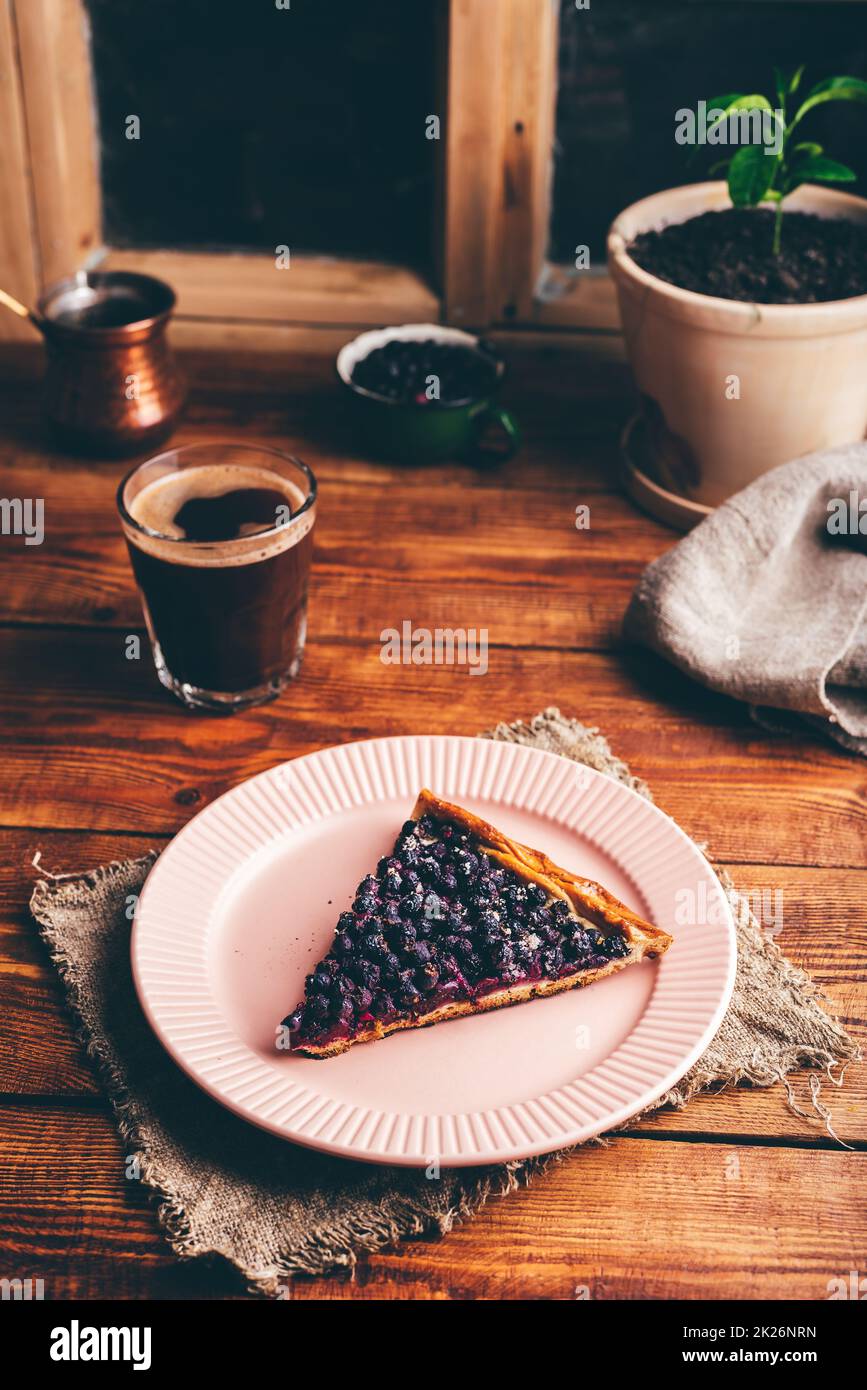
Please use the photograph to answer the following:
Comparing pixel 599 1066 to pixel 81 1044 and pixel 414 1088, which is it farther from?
pixel 81 1044

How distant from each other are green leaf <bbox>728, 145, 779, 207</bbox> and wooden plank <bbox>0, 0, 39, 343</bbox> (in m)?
1.04

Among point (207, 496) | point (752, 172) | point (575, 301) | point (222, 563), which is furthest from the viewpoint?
point (575, 301)

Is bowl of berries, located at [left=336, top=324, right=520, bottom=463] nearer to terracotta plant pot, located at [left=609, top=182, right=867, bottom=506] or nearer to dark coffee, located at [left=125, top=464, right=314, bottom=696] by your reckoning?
terracotta plant pot, located at [left=609, top=182, right=867, bottom=506]

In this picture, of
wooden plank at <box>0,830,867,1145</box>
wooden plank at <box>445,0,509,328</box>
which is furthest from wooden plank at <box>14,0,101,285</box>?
wooden plank at <box>0,830,867,1145</box>

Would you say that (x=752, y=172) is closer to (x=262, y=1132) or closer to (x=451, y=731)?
(x=451, y=731)

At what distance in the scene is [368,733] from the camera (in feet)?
4.59

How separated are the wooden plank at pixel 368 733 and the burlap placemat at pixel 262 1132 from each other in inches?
5.5

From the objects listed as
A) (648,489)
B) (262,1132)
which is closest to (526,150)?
(648,489)

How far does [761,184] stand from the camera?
1558mm

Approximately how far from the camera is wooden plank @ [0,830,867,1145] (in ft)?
3.36

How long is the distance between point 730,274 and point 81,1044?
1.16 m

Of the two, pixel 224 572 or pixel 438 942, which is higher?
pixel 224 572

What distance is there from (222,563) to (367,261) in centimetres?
97

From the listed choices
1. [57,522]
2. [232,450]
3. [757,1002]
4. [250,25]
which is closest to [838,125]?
[250,25]
